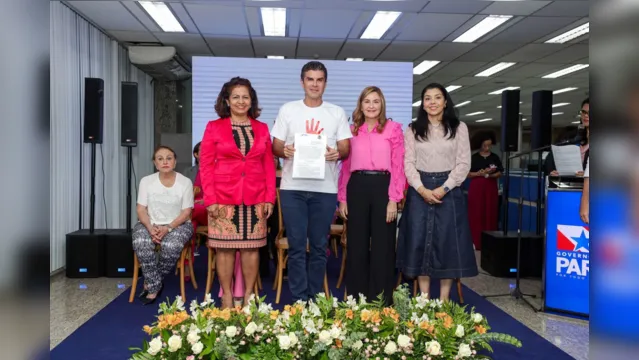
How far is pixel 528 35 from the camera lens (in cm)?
664

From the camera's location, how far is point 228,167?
2.87m

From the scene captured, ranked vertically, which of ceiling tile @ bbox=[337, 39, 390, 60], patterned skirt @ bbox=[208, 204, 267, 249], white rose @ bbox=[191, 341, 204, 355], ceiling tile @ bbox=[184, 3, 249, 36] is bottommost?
white rose @ bbox=[191, 341, 204, 355]

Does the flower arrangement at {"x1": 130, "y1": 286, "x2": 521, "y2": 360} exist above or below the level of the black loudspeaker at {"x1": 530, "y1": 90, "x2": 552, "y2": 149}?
below

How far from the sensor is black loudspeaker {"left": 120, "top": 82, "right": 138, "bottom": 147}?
4.98m

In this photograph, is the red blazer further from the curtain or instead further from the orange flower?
the curtain

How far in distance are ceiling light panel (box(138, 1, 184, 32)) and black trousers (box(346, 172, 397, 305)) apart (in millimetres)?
3666

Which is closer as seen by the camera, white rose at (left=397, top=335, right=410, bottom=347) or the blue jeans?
white rose at (left=397, top=335, right=410, bottom=347)

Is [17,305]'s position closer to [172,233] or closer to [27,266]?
[27,266]

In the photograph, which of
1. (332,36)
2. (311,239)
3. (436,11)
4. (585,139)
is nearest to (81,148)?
(332,36)

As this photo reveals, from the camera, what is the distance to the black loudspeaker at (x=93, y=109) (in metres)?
4.74

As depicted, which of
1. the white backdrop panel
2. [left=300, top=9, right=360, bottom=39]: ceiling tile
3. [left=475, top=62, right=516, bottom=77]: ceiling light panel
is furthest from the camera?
[left=475, top=62, right=516, bottom=77]: ceiling light panel

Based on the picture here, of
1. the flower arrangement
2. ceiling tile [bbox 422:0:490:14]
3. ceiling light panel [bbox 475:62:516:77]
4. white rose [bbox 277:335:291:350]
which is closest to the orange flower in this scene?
the flower arrangement

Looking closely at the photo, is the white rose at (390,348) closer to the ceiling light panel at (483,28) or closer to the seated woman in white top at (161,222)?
the seated woman in white top at (161,222)

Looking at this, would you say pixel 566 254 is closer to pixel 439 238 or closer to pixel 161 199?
pixel 439 238
